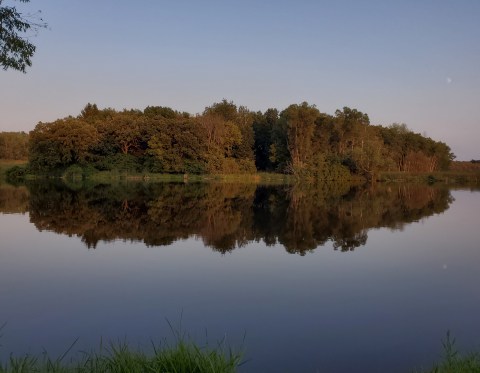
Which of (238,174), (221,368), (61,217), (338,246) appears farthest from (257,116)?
(221,368)

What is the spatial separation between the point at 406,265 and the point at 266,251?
367 centimetres

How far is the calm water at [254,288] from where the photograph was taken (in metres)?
6.09

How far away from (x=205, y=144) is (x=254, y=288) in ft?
154

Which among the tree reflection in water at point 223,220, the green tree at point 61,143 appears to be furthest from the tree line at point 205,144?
the tree reflection in water at point 223,220

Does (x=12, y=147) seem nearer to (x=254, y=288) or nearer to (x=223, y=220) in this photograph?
(x=223, y=220)

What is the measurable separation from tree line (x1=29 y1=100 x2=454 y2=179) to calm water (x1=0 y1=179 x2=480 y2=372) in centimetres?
3716

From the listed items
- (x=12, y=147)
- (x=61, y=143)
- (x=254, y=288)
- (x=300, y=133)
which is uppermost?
(x=300, y=133)

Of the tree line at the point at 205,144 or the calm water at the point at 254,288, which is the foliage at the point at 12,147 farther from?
the calm water at the point at 254,288

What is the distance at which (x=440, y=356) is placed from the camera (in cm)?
570

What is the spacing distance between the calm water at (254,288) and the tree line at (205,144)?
37.2 m

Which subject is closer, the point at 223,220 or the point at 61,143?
the point at 223,220

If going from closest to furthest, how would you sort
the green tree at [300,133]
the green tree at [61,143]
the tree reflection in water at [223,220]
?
1. the tree reflection in water at [223,220]
2. the green tree at [61,143]
3. the green tree at [300,133]

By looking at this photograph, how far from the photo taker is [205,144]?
55.2 m

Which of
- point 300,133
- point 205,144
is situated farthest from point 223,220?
point 300,133
